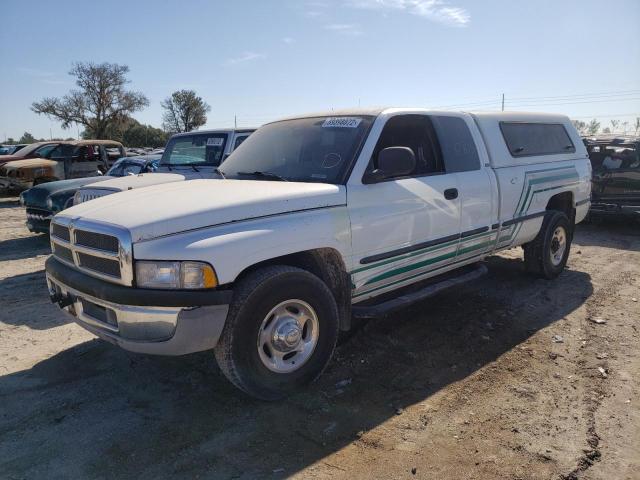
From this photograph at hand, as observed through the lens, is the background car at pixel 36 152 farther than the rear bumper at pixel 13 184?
Yes

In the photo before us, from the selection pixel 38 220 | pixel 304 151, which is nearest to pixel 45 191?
pixel 38 220

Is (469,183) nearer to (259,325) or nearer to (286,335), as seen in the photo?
(286,335)

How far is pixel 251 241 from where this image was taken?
3.06 m

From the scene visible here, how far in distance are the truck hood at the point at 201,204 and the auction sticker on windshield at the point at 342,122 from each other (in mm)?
688

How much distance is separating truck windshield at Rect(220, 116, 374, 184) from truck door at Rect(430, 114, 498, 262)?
993 mm

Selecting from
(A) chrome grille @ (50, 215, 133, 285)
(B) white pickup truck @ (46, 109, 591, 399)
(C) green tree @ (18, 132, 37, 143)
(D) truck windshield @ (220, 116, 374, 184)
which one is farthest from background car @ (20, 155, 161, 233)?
(C) green tree @ (18, 132, 37, 143)

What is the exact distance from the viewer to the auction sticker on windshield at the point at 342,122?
4.03 metres

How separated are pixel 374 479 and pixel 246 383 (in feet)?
3.26

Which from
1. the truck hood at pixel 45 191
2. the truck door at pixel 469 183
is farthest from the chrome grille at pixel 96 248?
the truck hood at pixel 45 191

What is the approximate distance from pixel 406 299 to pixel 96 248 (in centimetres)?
238

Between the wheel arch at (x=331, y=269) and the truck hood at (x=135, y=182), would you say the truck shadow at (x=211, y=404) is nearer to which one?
the wheel arch at (x=331, y=269)

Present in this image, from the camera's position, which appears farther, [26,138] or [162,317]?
[26,138]

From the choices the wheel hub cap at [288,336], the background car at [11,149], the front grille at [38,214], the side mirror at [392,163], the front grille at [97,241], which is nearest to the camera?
the front grille at [97,241]

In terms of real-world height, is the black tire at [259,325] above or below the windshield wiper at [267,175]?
below
